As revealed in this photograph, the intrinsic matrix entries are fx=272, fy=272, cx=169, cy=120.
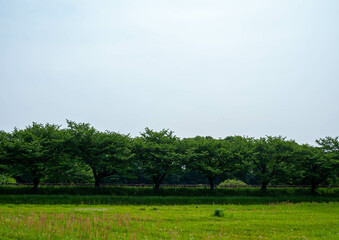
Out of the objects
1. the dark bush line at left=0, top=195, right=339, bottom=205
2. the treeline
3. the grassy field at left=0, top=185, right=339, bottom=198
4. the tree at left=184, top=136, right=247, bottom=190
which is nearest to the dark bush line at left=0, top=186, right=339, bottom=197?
the grassy field at left=0, top=185, right=339, bottom=198

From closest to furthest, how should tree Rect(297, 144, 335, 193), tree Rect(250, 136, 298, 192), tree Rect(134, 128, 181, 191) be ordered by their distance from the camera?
tree Rect(134, 128, 181, 191) < tree Rect(250, 136, 298, 192) < tree Rect(297, 144, 335, 193)

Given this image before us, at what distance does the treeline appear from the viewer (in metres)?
42.5

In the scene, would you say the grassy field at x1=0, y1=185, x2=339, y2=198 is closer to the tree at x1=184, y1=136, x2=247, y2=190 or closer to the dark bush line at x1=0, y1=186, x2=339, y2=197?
the dark bush line at x1=0, y1=186, x2=339, y2=197

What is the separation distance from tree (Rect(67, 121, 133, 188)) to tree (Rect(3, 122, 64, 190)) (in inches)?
106

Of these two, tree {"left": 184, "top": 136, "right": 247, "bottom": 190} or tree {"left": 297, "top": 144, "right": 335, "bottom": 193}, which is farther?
tree {"left": 297, "top": 144, "right": 335, "bottom": 193}

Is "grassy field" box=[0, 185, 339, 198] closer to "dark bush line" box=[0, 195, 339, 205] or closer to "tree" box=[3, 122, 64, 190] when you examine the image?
"tree" box=[3, 122, 64, 190]

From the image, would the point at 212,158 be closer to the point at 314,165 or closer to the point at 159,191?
the point at 159,191

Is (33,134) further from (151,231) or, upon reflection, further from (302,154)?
(302,154)

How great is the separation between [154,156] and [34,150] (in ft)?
63.3

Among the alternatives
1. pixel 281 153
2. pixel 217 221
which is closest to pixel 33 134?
pixel 217 221

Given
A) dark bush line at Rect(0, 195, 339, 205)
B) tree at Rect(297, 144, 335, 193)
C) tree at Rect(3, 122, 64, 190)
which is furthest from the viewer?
tree at Rect(297, 144, 335, 193)

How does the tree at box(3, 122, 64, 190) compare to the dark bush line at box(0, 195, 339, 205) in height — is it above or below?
above

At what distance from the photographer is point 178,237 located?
14.9m

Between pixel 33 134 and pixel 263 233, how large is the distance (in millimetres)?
40283
